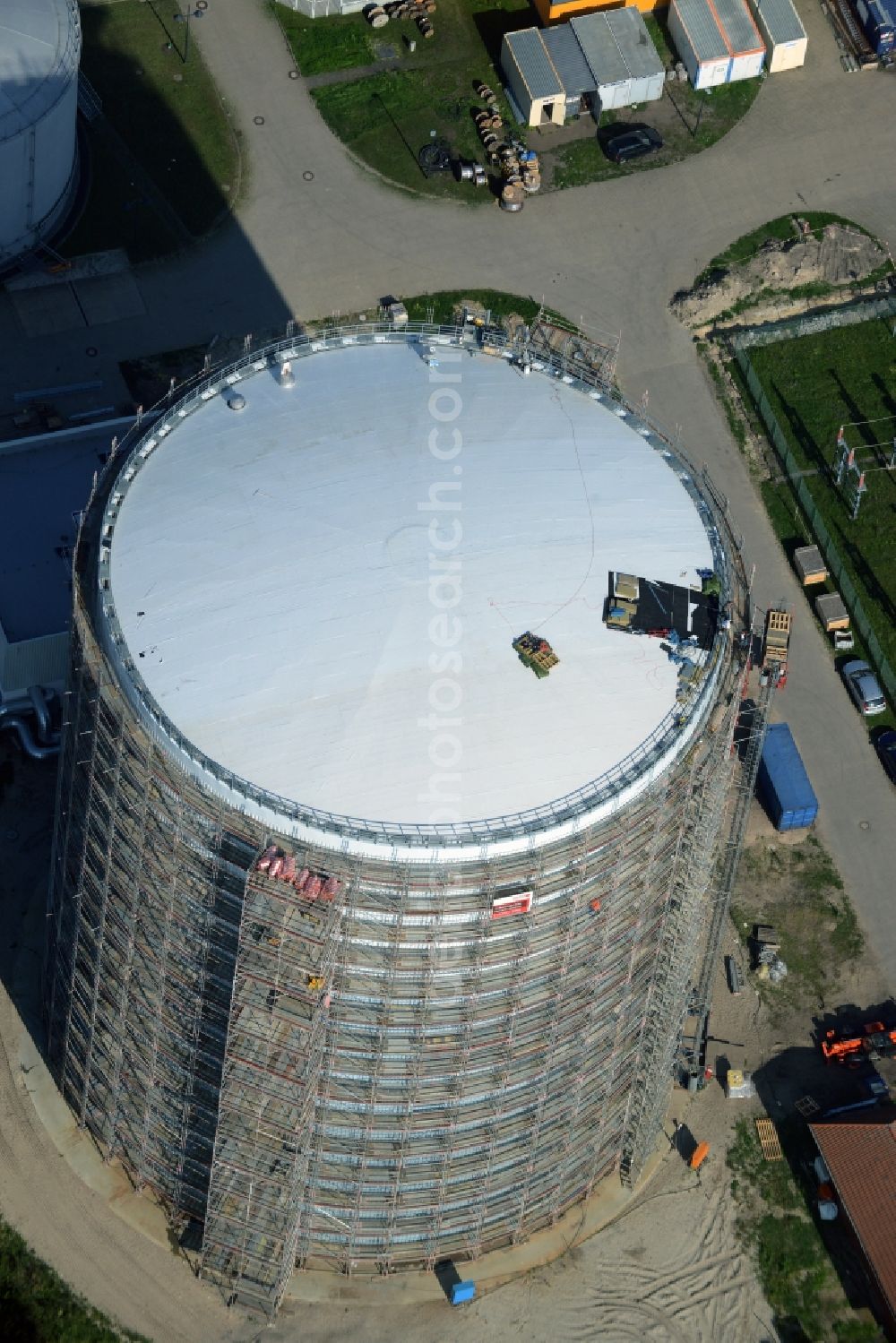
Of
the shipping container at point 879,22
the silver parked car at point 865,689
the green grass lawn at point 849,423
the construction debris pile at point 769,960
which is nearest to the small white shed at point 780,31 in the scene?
the shipping container at point 879,22

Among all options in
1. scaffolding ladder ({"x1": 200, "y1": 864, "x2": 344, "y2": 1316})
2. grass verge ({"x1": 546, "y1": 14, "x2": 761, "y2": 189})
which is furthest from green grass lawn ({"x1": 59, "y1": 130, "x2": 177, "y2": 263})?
scaffolding ladder ({"x1": 200, "y1": 864, "x2": 344, "y2": 1316})

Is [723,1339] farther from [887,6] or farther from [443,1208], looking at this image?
[887,6]

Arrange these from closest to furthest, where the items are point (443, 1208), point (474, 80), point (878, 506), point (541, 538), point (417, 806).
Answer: point (417, 806) < point (541, 538) < point (443, 1208) < point (878, 506) < point (474, 80)

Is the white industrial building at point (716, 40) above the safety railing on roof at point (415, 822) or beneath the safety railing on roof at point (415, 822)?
above

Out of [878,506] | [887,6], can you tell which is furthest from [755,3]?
[878,506]

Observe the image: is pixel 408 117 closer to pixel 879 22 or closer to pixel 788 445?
pixel 879 22

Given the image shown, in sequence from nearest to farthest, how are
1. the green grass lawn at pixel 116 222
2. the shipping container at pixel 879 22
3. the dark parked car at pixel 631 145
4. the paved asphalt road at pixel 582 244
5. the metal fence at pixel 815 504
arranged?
1. the metal fence at pixel 815 504
2. the paved asphalt road at pixel 582 244
3. the green grass lawn at pixel 116 222
4. the dark parked car at pixel 631 145
5. the shipping container at pixel 879 22

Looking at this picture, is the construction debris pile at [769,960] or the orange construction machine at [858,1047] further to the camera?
the construction debris pile at [769,960]

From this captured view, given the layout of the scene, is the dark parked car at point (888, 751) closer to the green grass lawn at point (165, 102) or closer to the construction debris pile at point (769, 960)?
the construction debris pile at point (769, 960)
